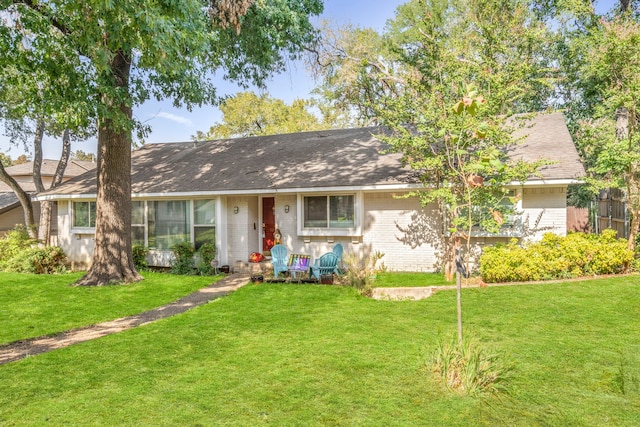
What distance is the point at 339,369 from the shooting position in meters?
5.04

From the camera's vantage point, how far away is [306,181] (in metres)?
12.4

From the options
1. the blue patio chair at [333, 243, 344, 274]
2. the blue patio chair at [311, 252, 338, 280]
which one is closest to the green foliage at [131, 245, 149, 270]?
the blue patio chair at [311, 252, 338, 280]

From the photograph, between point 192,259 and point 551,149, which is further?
point 192,259

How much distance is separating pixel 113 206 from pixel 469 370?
10.5 m

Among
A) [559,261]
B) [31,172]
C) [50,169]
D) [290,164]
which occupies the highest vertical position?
[50,169]

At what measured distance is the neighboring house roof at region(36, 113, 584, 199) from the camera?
1169 cm

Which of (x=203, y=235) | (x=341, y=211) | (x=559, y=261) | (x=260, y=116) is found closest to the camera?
(x=559, y=261)

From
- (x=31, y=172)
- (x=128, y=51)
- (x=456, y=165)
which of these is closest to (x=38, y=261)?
(x=128, y=51)

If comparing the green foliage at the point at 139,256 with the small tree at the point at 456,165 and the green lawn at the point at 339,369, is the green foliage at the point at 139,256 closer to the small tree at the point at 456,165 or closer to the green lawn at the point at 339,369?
the green lawn at the point at 339,369

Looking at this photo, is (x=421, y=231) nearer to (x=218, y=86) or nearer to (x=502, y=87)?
(x=502, y=87)

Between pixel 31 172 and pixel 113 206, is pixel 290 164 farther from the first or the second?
pixel 31 172

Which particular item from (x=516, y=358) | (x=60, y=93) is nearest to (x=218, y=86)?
(x=60, y=93)

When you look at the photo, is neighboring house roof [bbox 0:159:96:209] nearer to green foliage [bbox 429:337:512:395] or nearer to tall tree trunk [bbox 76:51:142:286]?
tall tree trunk [bbox 76:51:142:286]

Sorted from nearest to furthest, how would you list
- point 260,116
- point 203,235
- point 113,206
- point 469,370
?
point 469,370 → point 113,206 → point 203,235 → point 260,116
